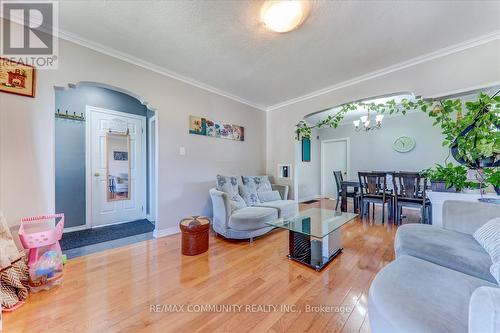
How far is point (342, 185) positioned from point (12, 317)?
15.7ft

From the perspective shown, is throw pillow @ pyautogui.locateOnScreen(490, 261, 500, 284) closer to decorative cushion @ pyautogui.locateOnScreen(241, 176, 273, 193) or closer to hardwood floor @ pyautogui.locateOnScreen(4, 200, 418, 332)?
hardwood floor @ pyautogui.locateOnScreen(4, 200, 418, 332)

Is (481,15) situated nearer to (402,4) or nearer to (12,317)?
(402,4)

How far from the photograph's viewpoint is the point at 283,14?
1.70 meters

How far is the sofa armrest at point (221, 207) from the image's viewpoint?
2.59 metres

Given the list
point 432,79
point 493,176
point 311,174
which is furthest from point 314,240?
point 311,174

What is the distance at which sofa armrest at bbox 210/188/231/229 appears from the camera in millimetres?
2592

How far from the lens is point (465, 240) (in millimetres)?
1432

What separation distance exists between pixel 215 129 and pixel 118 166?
1.89 m

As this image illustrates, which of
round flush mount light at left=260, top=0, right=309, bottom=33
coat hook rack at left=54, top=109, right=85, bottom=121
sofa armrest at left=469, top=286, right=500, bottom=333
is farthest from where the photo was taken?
coat hook rack at left=54, top=109, right=85, bottom=121

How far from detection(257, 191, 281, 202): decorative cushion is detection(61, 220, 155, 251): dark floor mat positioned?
1.90 m

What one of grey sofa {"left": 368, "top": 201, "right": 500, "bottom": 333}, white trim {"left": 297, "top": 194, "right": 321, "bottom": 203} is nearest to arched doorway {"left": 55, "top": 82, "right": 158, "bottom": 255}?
grey sofa {"left": 368, "top": 201, "right": 500, "bottom": 333}

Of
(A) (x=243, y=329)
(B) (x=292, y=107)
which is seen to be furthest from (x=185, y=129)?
(A) (x=243, y=329)

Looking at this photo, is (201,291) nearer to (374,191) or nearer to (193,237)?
(193,237)

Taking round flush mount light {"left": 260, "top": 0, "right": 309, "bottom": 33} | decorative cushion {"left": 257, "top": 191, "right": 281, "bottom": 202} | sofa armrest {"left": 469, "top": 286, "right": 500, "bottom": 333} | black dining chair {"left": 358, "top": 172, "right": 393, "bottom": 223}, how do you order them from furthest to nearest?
black dining chair {"left": 358, "top": 172, "right": 393, "bottom": 223}
decorative cushion {"left": 257, "top": 191, "right": 281, "bottom": 202}
round flush mount light {"left": 260, "top": 0, "right": 309, "bottom": 33}
sofa armrest {"left": 469, "top": 286, "right": 500, "bottom": 333}
